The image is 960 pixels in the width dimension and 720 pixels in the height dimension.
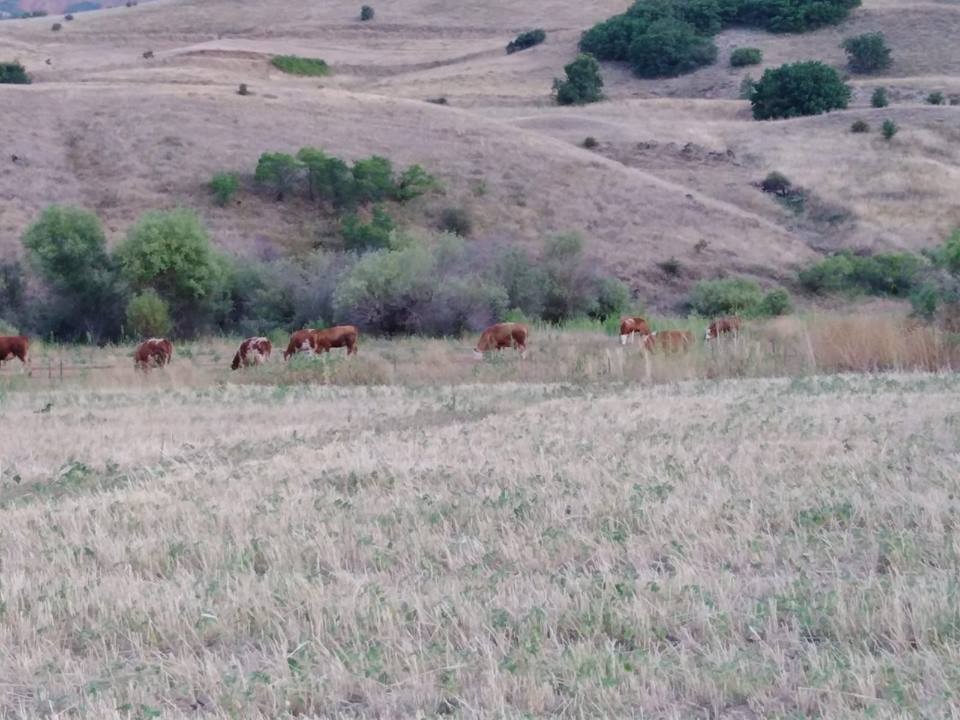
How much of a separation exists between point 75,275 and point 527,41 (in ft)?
263

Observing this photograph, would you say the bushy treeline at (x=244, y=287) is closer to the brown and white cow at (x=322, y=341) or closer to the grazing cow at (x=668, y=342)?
the brown and white cow at (x=322, y=341)

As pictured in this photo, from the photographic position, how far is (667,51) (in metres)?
104

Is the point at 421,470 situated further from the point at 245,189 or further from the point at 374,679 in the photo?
the point at 245,189

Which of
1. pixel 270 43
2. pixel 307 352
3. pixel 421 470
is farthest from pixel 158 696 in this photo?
pixel 270 43

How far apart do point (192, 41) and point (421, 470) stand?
381ft

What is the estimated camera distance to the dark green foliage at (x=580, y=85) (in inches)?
3583

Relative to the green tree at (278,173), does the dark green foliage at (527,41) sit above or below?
above

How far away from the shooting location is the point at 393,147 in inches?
2411

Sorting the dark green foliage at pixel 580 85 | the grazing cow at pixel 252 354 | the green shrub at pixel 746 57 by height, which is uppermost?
the green shrub at pixel 746 57

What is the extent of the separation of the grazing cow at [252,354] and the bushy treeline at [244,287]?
967 centimetres

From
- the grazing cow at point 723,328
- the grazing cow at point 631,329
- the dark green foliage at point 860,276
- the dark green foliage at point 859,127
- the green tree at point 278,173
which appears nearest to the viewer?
the grazing cow at point 723,328

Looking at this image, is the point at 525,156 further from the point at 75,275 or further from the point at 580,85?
the point at 580,85

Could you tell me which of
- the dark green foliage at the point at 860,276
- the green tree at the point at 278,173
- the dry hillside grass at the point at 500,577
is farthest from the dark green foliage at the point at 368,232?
the dry hillside grass at the point at 500,577

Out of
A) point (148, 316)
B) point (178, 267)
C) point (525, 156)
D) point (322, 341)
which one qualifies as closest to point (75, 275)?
point (178, 267)
